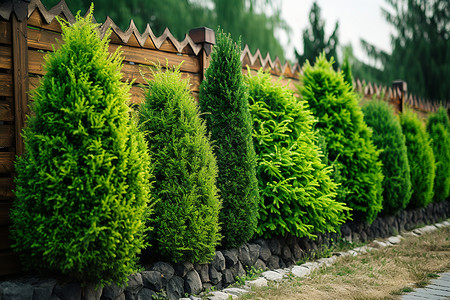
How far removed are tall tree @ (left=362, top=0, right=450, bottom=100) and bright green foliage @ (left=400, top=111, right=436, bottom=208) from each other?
11.7 m

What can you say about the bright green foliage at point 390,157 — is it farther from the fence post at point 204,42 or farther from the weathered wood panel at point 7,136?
the weathered wood panel at point 7,136

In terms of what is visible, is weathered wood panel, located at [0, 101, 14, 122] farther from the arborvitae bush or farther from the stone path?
the stone path

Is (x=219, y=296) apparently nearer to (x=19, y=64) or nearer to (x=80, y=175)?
(x=80, y=175)

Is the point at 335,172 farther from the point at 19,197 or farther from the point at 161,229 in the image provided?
the point at 19,197

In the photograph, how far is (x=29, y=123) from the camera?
11.5 ft

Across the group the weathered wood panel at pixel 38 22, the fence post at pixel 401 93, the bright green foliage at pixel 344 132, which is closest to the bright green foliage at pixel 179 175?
the weathered wood panel at pixel 38 22

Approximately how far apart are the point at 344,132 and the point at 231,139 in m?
3.00

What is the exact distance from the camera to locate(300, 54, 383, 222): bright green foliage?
23.0 ft

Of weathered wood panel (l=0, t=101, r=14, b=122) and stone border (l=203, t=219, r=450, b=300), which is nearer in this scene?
weathered wood panel (l=0, t=101, r=14, b=122)

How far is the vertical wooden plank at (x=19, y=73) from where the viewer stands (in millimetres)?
3697

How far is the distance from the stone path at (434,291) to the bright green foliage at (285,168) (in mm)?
1455

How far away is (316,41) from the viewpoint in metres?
14.5

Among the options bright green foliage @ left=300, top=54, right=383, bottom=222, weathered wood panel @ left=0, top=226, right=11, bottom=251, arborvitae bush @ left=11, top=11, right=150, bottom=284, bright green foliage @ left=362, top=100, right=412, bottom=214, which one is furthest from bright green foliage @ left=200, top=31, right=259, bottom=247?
bright green foliage @ left=362, top=100, right=412, bottom=214

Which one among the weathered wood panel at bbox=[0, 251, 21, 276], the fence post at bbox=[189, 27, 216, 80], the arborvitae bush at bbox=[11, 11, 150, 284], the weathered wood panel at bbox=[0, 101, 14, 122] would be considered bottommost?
the weathered wood panel at bbox=[0, 251, 21, 276]
